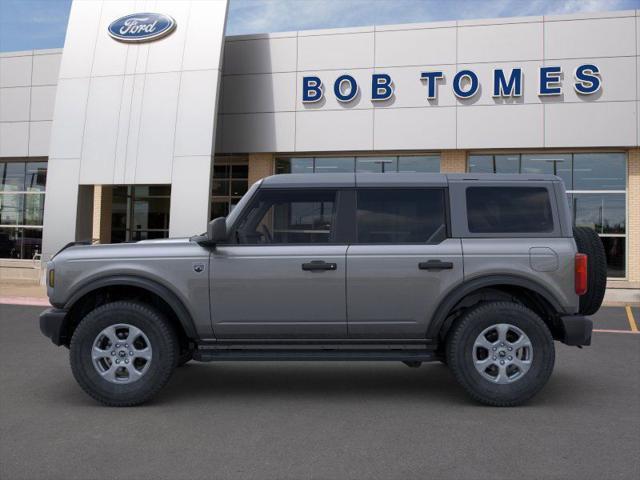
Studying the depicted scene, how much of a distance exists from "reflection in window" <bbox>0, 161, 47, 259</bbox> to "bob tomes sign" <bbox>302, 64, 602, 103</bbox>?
10.6 metres

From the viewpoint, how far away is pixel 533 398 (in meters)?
5.91

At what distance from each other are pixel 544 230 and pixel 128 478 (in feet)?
13.1

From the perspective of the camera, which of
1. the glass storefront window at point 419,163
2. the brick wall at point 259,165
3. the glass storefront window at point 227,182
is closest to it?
the glass storefront window at point 419,163

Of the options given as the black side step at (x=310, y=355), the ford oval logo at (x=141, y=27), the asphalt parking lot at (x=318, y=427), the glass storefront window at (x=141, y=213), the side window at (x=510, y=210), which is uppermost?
the ford oval logo at (x=141, y=27)

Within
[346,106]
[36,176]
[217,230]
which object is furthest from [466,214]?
[36,176]

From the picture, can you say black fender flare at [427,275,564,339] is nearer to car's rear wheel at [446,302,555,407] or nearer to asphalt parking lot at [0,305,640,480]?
car's rear wheel at [446,302,555,407]

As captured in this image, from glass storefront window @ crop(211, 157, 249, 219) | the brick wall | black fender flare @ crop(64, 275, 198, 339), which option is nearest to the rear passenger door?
black fender flare @ crop(64, 275, 198, 339)

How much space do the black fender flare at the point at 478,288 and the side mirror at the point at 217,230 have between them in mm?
1982

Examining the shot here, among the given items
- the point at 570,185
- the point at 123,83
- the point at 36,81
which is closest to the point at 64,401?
the point at 123,83

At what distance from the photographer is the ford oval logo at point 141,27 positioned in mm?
18781

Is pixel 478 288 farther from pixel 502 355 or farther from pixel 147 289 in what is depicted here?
pixel 147 289

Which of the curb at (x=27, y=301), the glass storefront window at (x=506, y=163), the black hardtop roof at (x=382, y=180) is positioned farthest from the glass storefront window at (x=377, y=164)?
the black hardtop roof at (x=382, y=180)

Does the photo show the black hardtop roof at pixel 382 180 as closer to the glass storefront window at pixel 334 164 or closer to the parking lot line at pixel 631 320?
the parking lot line at pixel 631 320

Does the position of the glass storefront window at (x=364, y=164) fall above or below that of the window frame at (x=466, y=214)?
above
